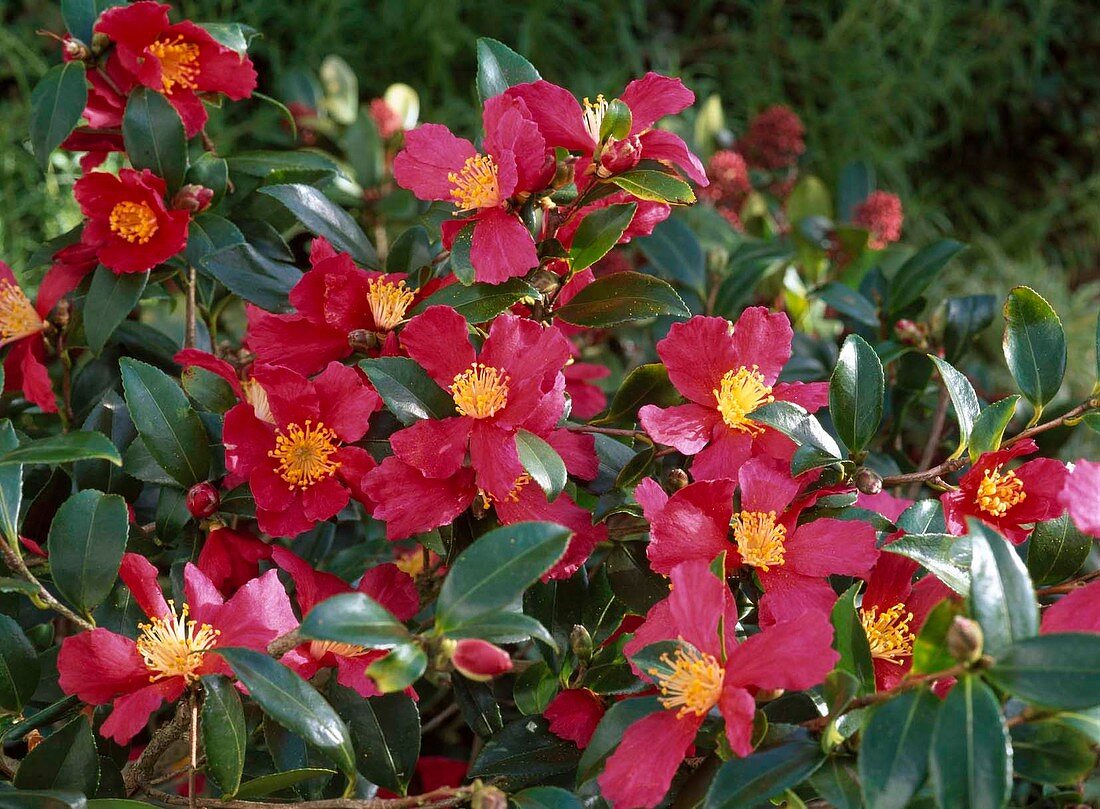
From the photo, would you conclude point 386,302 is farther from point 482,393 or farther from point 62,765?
point 62,765

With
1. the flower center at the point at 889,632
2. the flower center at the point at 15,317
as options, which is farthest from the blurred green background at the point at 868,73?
the flower center at the point at 889,632

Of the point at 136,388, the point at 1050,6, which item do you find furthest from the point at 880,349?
the point at 1050,6

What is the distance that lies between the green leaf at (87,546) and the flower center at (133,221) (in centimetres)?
26

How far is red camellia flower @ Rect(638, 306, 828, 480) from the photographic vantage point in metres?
0.76

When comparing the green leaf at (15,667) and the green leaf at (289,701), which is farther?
the green leaf at (15,667)

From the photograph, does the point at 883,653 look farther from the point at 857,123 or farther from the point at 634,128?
the point at 857,123

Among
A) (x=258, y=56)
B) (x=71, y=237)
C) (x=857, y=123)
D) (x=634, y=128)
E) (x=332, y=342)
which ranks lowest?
(x=258, y=56)

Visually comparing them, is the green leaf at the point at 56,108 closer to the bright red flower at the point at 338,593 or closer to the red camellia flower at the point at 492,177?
the red camellia flower at the point at 492,177

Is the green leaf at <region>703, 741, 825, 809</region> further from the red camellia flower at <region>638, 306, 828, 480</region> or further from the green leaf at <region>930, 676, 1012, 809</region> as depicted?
the red camellia flower at <region>638, 306, 828, 480</region>

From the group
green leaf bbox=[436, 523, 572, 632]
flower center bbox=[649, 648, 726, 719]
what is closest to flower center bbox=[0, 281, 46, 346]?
green leaf bbox=[436, 523, 572, 632]

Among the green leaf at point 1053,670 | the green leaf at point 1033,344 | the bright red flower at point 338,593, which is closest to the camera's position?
the green leaf at point 1053,670

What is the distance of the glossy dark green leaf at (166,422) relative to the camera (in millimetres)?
809

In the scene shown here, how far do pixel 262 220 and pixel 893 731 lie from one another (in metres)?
0.73

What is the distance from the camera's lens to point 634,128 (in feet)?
2.65
